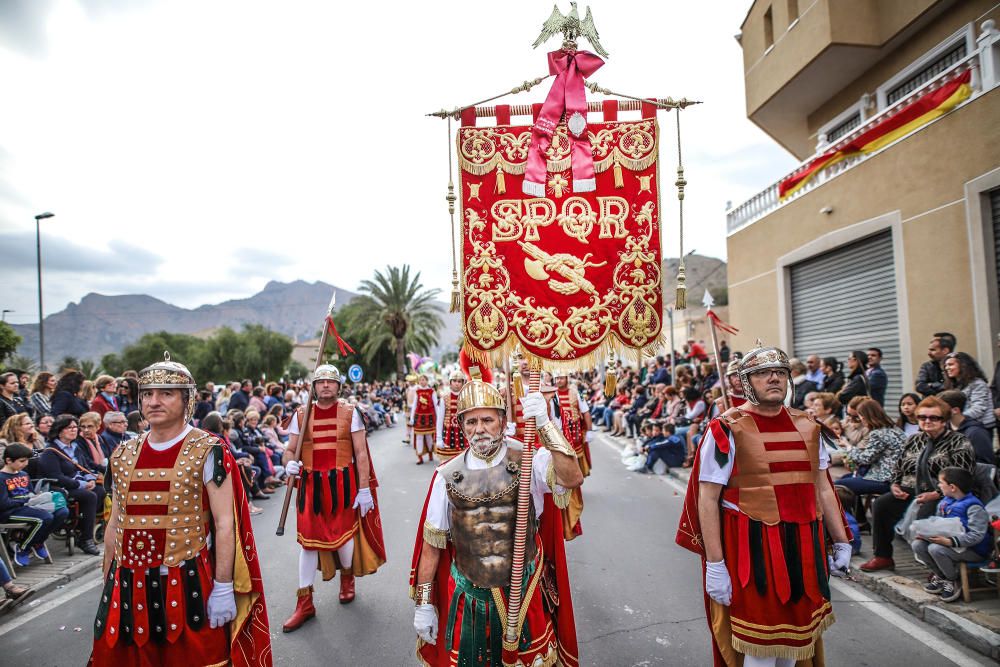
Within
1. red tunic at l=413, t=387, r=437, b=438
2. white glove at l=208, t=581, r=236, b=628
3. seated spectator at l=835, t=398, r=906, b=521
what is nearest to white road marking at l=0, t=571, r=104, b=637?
white glove at l=208, t=581, r=236, b=628

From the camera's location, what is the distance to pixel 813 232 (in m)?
12.3

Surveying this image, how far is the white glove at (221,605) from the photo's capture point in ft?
9.34

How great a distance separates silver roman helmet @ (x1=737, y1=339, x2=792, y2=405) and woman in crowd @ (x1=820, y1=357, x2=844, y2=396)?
7.40 metres

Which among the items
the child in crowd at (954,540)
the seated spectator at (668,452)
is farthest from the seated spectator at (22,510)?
the seated spectator at (668,452)

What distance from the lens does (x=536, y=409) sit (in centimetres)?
279

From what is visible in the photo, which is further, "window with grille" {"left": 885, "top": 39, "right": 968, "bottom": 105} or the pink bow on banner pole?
"window with grille" {"left": 885, "top": 39, "right": 968, "bottom": 105}

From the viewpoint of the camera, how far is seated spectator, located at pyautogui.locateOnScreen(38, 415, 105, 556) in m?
Answer: 6.45

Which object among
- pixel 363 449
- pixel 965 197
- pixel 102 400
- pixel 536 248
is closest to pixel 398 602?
pixel 363 449

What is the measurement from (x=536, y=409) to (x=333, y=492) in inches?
107

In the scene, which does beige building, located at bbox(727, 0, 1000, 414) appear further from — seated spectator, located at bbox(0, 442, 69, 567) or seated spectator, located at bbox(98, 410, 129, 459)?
seated spectator, located at bbox(98, 410, 129, 459)

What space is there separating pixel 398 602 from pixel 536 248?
333 centimetres

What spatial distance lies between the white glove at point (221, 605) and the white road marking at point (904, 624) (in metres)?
4.43

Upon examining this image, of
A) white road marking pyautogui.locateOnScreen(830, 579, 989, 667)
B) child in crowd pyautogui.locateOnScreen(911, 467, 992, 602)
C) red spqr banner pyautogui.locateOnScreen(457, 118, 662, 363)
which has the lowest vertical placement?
white road marking pyautogui.locateOnScreen(830, 579, 989, 667)

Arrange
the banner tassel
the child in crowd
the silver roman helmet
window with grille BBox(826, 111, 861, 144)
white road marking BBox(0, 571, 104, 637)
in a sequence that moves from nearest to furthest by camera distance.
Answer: the silver roman helmet
the banner tassel
the child in crowd
white road marking BBox(0, 571, 104, 637)
window with grille BBox(826, 111, 861, 144)
